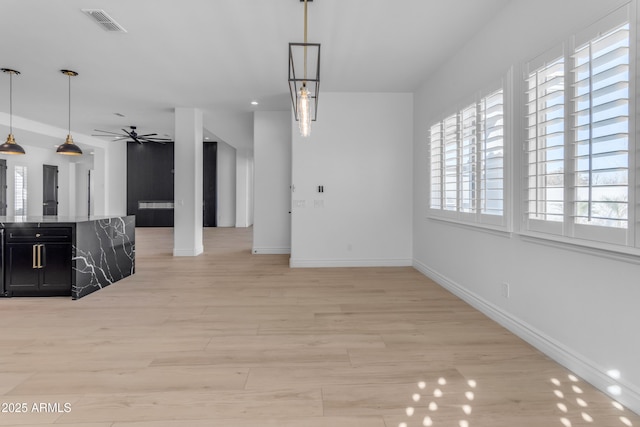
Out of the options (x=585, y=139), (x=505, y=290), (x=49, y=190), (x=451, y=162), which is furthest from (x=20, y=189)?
(x=585, y=139)

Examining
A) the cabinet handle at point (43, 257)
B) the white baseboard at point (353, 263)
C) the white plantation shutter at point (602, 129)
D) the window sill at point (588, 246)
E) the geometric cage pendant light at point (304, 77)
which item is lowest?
the white baseboard at point (353, 263)

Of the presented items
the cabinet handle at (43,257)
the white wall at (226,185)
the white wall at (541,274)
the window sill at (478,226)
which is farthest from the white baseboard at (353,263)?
the white wall at (226,185)

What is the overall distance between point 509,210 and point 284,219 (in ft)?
15.3

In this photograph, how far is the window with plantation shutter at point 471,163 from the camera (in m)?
3.06

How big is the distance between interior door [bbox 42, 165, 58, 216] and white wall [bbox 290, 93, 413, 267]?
11338 mm

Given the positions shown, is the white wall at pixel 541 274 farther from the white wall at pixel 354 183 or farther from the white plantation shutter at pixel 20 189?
the white plantation shutter at pixel 20 189

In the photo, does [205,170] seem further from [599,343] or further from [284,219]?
[599,343]

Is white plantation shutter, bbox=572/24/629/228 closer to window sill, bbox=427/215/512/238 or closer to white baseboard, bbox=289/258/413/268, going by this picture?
window sill, bbox=427/215/512/238

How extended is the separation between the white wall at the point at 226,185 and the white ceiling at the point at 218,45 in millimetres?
6045

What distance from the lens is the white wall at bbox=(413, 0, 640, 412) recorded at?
1869 mm

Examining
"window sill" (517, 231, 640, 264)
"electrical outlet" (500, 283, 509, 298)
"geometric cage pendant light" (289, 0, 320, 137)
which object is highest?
"geometric cage pendant light" (289, 0, 320, 137)

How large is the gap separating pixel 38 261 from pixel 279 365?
336 centimetres

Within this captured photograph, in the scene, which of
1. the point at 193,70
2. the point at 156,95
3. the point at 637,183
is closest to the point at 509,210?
the point at 637,183

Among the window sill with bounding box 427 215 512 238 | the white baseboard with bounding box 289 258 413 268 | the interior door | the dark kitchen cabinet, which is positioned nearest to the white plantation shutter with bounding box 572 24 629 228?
the window sill with bounding box 427 215 512 238
